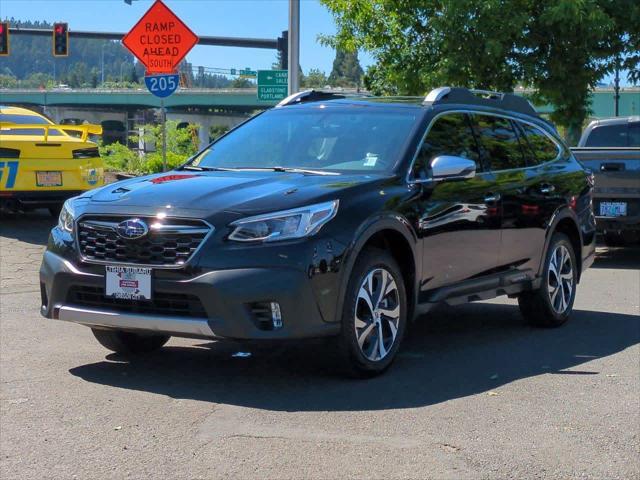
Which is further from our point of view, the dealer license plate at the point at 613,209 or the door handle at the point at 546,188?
the dealer license plate at the point at 613,209

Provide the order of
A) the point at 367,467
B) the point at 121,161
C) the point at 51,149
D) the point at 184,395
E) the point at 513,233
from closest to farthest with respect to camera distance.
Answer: the point at 367,467 → the point at 184,395 → the point at 513,233 → the point at 51,149 → the point at 121,161

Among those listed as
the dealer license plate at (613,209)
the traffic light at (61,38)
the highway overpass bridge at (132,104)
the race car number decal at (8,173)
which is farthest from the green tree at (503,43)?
the highway overpass bridge at (132,104)

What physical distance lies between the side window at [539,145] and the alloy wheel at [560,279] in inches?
28.7

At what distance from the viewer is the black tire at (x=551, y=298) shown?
8523mm

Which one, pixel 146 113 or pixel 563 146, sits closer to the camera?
pixel 563 146

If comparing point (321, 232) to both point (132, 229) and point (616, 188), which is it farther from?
point (616, 188)

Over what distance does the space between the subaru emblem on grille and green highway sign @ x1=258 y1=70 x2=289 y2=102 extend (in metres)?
15.6

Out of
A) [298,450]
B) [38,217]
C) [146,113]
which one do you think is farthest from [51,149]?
[146,113]

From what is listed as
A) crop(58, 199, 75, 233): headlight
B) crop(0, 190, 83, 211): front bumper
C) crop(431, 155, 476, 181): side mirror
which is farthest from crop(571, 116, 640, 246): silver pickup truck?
crop(58, 199, 75, 233): headlight

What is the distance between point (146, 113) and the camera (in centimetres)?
11875

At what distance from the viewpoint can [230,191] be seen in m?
6.24

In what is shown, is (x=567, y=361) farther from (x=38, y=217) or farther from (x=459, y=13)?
(x=459, y=13)

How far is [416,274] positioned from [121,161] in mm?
18938

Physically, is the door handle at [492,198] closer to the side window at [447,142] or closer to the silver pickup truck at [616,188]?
the side window at [447,142]
